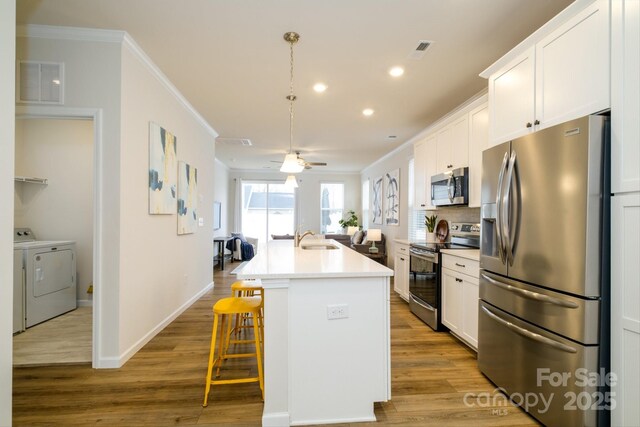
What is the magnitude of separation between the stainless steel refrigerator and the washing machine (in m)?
4.69

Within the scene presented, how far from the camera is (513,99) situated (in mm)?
2221

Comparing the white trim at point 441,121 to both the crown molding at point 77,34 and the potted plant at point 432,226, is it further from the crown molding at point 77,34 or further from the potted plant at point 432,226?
the crown molding at point 77,34

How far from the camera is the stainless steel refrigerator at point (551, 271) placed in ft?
5.08

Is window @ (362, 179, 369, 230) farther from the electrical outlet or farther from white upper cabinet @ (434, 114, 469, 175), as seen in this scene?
the electrical outlet

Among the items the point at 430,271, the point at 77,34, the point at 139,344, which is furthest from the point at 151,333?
the point at 430,271

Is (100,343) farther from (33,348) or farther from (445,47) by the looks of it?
(445,47)

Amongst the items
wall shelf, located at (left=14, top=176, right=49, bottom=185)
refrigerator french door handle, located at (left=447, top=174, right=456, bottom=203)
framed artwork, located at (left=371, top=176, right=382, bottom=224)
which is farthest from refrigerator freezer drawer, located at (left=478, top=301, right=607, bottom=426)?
framed artwork, located at (left=371, top=176, right=382, bottom=224)

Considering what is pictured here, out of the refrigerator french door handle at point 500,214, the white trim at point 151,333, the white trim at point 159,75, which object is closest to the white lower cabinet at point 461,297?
the refrigerator french door handle at point 500,214

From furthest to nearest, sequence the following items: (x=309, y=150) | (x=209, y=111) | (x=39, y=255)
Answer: (x=309, y=150)
(x=209, y=111)
(x=39, y=255)

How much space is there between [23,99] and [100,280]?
1.59m

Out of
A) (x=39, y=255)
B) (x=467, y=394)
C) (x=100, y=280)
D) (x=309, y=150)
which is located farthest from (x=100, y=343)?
(x=309, y=150)

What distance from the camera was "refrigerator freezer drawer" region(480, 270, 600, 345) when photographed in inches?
61.4

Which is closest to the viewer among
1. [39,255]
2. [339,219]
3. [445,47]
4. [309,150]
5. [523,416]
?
[523,416]

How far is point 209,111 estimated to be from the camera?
13.8ft
